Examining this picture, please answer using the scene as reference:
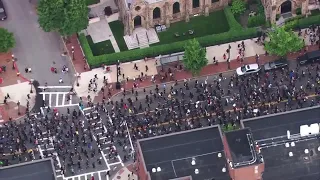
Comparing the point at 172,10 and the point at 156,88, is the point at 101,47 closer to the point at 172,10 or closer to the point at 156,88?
the point at 172,10

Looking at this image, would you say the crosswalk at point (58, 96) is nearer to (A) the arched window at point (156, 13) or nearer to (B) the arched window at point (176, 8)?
(A) the arched window at point (156, 13)

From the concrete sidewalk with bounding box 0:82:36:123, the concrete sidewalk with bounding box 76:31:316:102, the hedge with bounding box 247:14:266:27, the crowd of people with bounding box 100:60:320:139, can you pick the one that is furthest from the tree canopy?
the hedge with bounding box 247:14:266:27

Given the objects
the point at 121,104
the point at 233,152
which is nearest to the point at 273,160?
the point at 233,152

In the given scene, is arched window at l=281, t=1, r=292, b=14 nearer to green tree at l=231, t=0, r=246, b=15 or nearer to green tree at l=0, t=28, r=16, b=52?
green tree at l=231, t=0, r=246, b=15

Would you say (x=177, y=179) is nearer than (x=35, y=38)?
Yes

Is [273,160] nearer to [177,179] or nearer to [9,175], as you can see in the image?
[177,179]

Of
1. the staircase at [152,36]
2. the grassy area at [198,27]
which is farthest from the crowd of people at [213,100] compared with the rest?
the staircase at [152,36]
